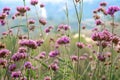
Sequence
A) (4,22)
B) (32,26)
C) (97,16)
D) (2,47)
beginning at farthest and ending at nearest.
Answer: (32,26)
(97,16)
(4,22)
(2,47)

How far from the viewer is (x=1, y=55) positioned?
379cm

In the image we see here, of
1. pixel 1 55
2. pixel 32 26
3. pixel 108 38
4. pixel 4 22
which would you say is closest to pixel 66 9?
pixel 108 38

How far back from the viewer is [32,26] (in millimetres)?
6516

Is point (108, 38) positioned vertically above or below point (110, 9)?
below

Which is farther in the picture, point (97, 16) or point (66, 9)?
point (97, 16)

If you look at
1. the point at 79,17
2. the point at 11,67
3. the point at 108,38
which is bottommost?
the point at 11,67

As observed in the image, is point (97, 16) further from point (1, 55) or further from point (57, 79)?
point (1, 55)

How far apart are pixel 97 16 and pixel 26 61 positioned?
2252 millimetres

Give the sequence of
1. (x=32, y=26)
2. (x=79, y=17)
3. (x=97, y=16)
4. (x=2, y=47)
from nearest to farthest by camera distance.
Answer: (x=79, y=17) → (x=2, y=47) → (x=97, y=16) → (x=32, y=26)

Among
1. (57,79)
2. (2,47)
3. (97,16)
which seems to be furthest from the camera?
(97,16)

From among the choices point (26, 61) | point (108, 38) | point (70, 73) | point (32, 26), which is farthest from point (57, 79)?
point (32, 26)

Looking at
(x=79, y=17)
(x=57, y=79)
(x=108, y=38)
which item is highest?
(x=79, y=17)

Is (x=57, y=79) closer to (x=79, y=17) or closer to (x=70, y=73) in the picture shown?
(x=70, y=73)

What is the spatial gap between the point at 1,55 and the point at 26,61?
282 mm
